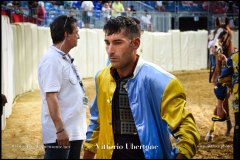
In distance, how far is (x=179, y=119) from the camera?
2.46 metres

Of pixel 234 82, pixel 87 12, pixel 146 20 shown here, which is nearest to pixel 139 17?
pixel 146 20

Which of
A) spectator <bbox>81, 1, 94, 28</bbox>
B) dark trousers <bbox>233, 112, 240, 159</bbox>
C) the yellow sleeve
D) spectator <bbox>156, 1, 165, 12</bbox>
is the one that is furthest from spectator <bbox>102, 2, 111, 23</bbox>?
the yellow sleeve

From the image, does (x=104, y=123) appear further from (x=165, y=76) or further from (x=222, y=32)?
(x=222, y=32)

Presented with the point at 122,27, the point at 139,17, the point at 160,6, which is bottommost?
the point at 122,27

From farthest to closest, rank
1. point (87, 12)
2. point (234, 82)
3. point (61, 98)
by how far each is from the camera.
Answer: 1. point (87, 12)
2. point (234, 82)
3. point (61, 98)

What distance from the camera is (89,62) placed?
710 inches

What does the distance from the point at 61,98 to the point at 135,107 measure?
1073mm

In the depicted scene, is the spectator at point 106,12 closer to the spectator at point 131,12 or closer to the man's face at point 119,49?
the spectator at point 131,12

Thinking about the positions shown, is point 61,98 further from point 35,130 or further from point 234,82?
point 35,130

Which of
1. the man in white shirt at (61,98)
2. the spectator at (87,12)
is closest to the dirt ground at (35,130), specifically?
the man in white shirt at (61,98)

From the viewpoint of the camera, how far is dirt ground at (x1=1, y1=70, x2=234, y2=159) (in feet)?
20.3

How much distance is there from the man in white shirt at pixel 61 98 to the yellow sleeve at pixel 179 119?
1.16 m

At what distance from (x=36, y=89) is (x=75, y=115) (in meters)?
10.6

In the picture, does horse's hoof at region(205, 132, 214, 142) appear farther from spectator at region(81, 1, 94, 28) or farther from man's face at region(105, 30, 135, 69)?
spectator at region(81, 1, 94, 28)
